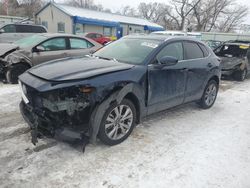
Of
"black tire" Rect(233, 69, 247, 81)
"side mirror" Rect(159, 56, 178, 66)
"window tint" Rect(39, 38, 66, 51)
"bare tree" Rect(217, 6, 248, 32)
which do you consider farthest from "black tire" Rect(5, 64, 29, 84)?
"bare tree" Rect(217, 6, 248, 32)

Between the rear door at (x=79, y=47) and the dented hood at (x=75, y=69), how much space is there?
12.3ft

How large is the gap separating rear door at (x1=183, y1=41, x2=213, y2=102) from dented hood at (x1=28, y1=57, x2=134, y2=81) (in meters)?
1.66

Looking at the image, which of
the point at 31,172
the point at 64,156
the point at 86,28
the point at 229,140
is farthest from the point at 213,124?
the point at 86,28

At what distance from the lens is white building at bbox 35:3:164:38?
2472cm

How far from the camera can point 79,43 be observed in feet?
26.2

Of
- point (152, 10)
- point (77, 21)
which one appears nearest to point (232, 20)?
point (152, 10)

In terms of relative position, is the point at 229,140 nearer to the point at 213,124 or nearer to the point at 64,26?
the point at 213,124

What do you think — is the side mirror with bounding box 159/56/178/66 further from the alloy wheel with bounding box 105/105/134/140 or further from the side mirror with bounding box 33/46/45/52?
the side mirror with bounding box 33/46/45/52

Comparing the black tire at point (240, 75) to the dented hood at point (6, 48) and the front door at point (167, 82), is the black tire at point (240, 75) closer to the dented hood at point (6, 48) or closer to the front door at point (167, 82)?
the front door at point (167, 82)

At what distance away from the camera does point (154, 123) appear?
464 centimetres

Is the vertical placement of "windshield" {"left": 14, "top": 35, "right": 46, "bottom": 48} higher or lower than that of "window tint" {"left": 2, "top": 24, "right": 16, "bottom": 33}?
lower

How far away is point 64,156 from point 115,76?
1.33 m

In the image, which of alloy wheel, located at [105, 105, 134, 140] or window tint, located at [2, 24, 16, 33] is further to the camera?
window tint, located at [2, 24, 16, 33]

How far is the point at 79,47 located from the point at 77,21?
17844 millimetres
